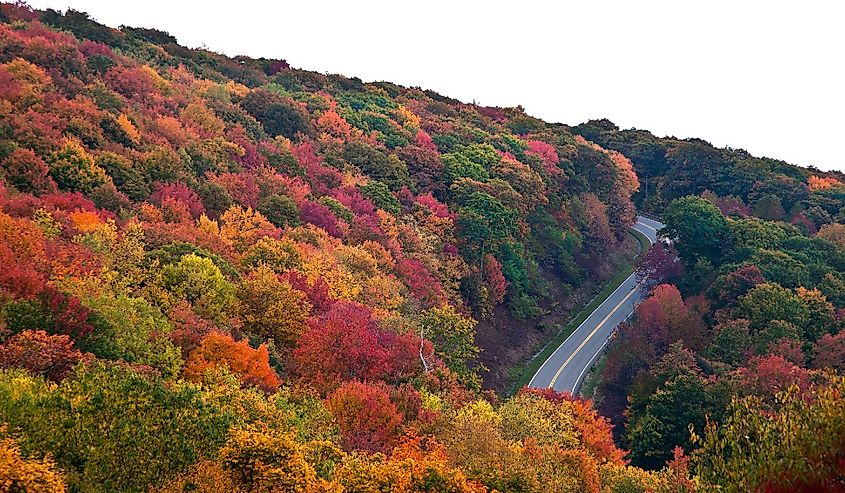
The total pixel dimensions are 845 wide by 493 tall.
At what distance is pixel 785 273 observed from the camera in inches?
2151

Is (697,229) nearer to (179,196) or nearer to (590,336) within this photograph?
(590,336)

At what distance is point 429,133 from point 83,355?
64.3 m

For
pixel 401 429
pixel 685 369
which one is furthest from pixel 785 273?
pixel 401 429

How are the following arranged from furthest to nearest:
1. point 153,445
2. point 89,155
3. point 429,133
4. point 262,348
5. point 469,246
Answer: point 429,133
point 469,246
point 89,155
point 262,348
point 153,445

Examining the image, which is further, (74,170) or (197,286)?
(74,170)

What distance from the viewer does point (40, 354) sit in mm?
19703

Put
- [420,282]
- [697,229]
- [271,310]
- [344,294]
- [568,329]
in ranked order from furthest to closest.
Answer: [568,329]
[697,229]
[420,282]
[344,294]
[271,310]

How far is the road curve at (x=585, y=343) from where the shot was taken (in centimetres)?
5522

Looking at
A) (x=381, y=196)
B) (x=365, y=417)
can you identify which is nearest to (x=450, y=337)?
(x=365, y=417)

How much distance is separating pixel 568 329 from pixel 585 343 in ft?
12.3

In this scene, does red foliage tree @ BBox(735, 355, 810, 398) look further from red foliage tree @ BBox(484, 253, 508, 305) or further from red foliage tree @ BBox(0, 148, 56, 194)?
red foliage tree @ BBox(0, 148, 56, 194)

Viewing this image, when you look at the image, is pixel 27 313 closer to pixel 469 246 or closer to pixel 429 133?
pixel 469 246

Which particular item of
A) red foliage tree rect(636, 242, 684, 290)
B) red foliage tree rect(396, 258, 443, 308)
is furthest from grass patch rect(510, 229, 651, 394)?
red foliage tree rect(396, 258, 443, 308)

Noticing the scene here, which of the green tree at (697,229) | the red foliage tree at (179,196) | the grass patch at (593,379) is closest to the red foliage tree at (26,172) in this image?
the red foliage tree at (179,196)
